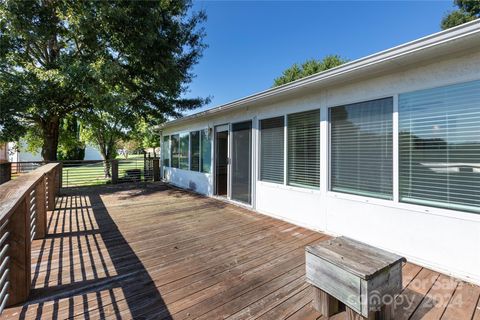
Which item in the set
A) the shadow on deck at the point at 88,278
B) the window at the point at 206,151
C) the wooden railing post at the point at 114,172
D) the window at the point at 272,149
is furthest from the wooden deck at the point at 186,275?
the wooden railing post at the point at 114,172

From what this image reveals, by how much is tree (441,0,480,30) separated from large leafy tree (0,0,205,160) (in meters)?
14.5

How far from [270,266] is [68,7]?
8085mm

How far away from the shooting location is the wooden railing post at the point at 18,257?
1.99 m

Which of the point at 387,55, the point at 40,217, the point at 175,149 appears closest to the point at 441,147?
the point at 387,55

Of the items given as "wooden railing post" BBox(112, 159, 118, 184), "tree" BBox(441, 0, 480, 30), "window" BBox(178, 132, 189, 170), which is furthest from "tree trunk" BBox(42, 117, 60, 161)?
"tree" BBox(441, 0, 480, 30)

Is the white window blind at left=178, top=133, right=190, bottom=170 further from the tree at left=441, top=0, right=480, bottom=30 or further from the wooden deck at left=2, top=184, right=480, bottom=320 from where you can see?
the tree at left=441, top=0, right=480, bottom=30

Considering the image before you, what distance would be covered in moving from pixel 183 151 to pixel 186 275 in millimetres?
6147

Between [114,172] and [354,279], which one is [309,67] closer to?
[114,172]

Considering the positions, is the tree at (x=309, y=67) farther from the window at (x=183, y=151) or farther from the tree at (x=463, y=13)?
the window at (x=183, y=151)

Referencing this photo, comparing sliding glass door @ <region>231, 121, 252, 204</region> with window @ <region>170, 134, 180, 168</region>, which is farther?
window @ <region>170, 134, 180, 168</region>

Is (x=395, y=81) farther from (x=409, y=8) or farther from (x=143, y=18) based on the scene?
(x=143, y=18)

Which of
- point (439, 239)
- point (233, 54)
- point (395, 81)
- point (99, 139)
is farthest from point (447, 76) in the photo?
point (99, 139)

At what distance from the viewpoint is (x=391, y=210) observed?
2893 mm

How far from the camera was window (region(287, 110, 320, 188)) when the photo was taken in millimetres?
3875
